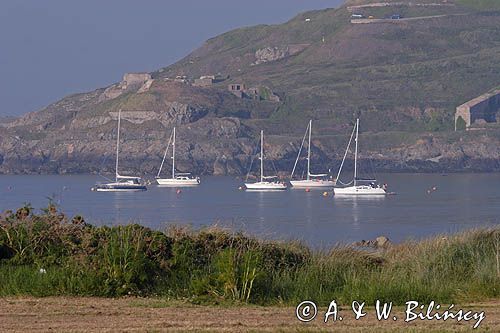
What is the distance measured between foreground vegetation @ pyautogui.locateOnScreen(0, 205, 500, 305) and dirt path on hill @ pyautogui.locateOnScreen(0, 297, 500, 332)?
0.39 metres

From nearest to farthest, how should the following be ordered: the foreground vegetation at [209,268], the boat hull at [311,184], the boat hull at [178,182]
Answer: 1. the foreground vegetation at [209,268]
2. the boat hull at [311,184]
3. the boat hull at [178,182]

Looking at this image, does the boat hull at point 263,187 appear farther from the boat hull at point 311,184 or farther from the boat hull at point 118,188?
the boat hull at point 118,188

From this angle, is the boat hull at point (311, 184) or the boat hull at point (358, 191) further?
the boat hull at point (311, 184)

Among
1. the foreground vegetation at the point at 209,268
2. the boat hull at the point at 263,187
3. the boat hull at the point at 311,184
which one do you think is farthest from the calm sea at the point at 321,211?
the foreground vegetation at the point at 209,268

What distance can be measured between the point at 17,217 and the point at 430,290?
5378mm

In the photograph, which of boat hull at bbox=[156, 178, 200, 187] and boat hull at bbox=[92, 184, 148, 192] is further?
boat hull at bbox=[156, 178, 200, 187]

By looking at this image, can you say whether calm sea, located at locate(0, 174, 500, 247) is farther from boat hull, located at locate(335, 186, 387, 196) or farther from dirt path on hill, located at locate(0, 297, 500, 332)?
dirt path on hill, located at locate(0, 297, 500, 332)

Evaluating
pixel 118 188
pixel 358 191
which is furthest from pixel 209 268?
pixel 118 188

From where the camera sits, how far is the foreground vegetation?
13.4 metres

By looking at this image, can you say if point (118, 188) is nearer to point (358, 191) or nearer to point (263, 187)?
point (263, 187)

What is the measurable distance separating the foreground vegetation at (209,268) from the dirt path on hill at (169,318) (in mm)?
393

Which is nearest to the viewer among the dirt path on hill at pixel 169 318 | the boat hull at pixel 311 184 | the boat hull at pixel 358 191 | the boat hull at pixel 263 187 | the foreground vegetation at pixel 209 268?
the dirt path on hill at pixel 169 318

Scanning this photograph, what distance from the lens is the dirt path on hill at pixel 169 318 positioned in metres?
11.4

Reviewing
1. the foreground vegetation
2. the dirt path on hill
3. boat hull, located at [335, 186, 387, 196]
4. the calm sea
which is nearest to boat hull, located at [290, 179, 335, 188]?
the calm sea
